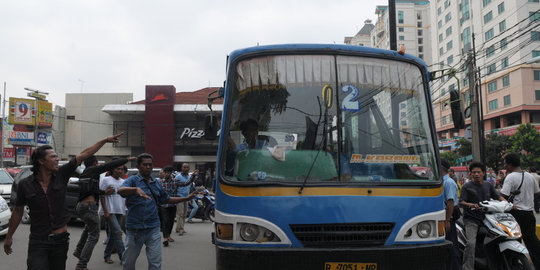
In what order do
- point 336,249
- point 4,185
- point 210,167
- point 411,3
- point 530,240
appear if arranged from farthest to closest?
1. point 411,3
2. point 210,167
3. point 4,185
4. point 530,240
5. point 336,249

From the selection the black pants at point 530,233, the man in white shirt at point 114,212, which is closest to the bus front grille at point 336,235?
the black pants at point 530,233

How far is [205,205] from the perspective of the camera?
1408 centimetres

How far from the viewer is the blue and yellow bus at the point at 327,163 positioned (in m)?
3.83

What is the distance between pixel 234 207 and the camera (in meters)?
3.94

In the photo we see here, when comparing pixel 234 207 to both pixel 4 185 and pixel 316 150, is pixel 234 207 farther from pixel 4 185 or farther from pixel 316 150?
pixel 4 185

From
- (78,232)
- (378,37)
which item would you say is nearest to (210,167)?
(78,232)

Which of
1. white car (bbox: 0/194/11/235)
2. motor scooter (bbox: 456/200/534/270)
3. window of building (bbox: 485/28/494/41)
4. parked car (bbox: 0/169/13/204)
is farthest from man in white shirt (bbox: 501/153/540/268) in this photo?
window of building (bbox: 485/28/494/41)

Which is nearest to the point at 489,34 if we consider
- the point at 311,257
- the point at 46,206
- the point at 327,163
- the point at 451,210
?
the point at 451,210

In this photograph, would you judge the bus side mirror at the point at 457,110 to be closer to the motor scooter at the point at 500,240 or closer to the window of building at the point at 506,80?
the motor scooter at the point at 500,240

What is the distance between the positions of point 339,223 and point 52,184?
2570 millimetres

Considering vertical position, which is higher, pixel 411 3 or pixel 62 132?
pixel 411 3

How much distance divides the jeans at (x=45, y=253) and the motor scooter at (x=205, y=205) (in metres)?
9.09

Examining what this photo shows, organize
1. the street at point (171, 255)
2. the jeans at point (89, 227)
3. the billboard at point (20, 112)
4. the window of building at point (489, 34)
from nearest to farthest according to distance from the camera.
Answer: the jeans at point (89, 227) < the street at point (171, 255) < the billboard at point (20, 112) < the window of building at point (489, 34)

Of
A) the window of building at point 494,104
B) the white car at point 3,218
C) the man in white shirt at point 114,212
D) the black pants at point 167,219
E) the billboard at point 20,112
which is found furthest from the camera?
the window of building at point 494,104
